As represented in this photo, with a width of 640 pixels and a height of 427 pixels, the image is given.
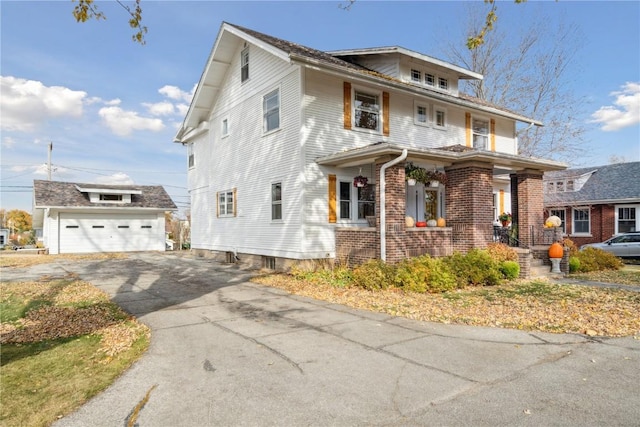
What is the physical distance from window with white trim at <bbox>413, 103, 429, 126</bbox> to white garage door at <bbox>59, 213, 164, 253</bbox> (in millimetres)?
19659

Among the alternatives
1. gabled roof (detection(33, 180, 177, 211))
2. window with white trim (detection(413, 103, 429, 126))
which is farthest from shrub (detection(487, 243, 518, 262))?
gabled roof (detection(33, 180, 177, 211))

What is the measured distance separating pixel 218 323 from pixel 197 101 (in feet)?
45.8

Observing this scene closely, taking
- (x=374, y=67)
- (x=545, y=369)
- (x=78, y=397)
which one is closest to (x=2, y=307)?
(x=78, y=397)

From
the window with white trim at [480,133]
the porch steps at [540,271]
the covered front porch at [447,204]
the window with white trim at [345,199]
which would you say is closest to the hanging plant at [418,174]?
the covered front porch at [447,204]

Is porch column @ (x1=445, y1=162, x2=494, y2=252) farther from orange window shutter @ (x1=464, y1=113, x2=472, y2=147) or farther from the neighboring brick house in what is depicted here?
the neighboring brick house

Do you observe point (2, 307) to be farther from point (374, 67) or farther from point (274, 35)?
point (374, 67)

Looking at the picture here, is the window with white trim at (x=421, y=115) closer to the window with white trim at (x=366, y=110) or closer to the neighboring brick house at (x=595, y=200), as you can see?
the window with white trim at (x=366, y=110)

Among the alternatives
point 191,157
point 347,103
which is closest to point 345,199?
point 347,103

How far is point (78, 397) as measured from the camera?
391 cm

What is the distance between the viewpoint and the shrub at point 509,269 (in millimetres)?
11219

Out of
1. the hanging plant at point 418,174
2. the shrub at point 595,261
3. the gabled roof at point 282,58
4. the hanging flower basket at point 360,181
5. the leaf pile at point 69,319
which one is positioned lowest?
the leaf pile at point 69,319

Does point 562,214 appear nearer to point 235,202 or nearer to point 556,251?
point 556,251

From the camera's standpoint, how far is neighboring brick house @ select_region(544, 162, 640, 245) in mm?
22812

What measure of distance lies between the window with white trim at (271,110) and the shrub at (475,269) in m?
7.24
